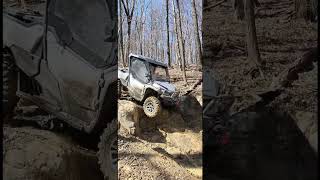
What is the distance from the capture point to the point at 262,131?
4215 mm

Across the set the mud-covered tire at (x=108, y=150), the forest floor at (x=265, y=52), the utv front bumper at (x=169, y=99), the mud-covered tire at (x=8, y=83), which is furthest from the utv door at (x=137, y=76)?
the forest floor at (x=265, y=52)

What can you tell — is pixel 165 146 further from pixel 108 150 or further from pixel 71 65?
pixel 71 65

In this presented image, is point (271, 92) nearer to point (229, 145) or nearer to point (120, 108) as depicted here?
point (229, 145)

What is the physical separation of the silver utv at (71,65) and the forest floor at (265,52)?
1.15m

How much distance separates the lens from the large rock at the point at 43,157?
4391 millimetres

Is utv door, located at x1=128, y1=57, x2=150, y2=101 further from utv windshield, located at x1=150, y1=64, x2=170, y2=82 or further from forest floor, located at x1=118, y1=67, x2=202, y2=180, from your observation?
forest floor, located at x1=118, y1=67, x2=202, y2=180

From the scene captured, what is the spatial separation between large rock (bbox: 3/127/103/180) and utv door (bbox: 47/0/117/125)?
0.35 meters

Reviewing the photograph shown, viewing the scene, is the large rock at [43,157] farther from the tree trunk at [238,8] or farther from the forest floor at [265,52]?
the tree trunk at [238,8]

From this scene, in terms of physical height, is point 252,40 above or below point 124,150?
above

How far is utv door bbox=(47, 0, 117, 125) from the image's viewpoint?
4551mm

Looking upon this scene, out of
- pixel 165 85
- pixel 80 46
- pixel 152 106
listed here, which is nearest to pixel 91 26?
pixel 80 46

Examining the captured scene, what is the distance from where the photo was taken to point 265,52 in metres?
4.26

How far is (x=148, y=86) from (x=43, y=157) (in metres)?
7.35

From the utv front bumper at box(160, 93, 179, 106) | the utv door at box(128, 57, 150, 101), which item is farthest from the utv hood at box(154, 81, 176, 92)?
the utv door at box(128, 57, 150, 101)
